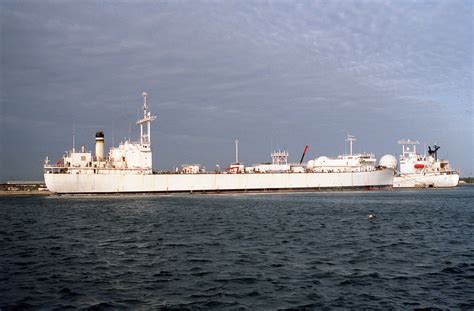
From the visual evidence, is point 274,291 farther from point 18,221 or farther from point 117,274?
point 18,221

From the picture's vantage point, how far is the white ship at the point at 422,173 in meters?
118

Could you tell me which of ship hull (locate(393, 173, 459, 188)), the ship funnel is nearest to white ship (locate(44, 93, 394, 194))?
the ship funnel

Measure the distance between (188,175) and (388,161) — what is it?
208 ft

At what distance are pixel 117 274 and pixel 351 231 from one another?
18.8 m

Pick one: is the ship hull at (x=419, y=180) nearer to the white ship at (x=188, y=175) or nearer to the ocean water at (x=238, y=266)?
the white ship at (x=188, y=175)

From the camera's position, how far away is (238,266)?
62.8 feet

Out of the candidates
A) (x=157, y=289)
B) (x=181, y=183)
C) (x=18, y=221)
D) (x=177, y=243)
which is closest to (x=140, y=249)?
(x=177, y=243)

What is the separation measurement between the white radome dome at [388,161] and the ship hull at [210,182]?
13.9 m

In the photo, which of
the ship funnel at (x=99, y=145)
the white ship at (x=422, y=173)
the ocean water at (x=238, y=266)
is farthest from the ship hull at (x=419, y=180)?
the ocean water at (x=238, y=266)

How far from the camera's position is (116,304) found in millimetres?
13695

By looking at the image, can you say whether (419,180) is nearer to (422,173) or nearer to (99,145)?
(422,173)

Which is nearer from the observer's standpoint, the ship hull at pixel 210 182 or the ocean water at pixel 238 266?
the ocean water at pixel 238 266

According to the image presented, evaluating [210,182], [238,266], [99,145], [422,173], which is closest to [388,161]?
[422,173]

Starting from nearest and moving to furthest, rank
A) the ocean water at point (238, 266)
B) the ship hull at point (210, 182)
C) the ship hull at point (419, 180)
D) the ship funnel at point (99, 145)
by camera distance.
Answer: the ocean water at point (238, 266)
the ship hull at point (210, 182)
the ship funnel at point (99, 145)
the ship hull at point (419, 180)
